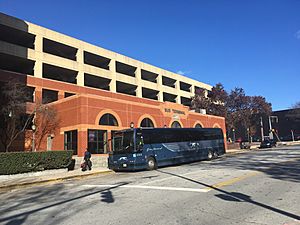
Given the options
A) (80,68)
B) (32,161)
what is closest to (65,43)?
(80,68)

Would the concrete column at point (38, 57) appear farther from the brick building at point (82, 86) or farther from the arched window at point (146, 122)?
the arched window at point (146, 122)

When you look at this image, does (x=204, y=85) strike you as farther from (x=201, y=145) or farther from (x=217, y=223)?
(x=217, y=223)

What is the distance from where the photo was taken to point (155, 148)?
21547mm

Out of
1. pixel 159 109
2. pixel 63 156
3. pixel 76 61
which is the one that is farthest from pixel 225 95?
pixel 63 156

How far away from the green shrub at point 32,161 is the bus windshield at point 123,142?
395 cm

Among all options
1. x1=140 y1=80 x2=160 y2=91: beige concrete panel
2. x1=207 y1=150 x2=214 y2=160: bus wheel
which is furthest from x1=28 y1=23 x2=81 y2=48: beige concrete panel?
x1=207 y1=150 x2=214 y2=160: bus wheel

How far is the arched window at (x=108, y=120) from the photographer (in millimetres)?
28156

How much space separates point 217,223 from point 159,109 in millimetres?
29884

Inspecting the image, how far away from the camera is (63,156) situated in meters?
21.9

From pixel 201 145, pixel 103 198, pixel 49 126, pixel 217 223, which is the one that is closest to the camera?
pixel 217 223

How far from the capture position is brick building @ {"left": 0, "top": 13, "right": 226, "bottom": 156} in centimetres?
2741

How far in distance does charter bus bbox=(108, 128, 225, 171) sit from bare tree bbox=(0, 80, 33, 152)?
11.2 metres

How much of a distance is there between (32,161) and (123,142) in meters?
6.12

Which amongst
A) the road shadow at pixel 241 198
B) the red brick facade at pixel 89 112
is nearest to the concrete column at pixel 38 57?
the red brick facade at pixel 89 112
